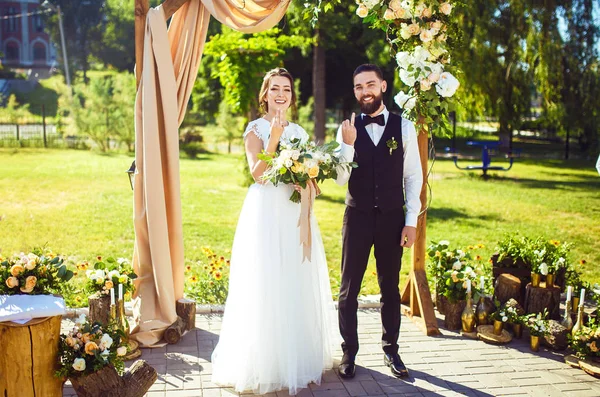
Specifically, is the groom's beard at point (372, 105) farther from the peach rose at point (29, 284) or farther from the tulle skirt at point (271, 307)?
the peach rose at point (29, 284)

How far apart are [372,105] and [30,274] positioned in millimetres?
2576

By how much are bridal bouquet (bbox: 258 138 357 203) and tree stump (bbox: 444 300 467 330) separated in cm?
212

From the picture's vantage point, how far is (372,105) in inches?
175

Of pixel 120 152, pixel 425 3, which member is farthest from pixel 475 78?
pixel 425 3

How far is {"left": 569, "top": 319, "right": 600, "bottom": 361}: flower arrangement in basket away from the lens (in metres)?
4.84

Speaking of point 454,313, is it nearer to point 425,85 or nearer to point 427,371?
point 427,371

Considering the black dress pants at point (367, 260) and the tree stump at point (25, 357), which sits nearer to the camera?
the tree stump at point (25, 357)

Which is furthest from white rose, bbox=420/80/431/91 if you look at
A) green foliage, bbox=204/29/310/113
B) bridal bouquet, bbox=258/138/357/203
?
green foliage, bbox=204/29/310/113

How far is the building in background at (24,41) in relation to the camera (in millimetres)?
61375

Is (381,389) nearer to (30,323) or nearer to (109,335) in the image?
(109,335)

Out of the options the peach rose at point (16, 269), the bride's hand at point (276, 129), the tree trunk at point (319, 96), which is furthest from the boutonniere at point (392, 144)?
the tree trunk at point (319, 96)

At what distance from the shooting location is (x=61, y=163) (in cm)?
1855

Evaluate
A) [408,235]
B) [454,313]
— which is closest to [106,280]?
[408,235]

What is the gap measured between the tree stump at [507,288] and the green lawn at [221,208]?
167 centimetres
